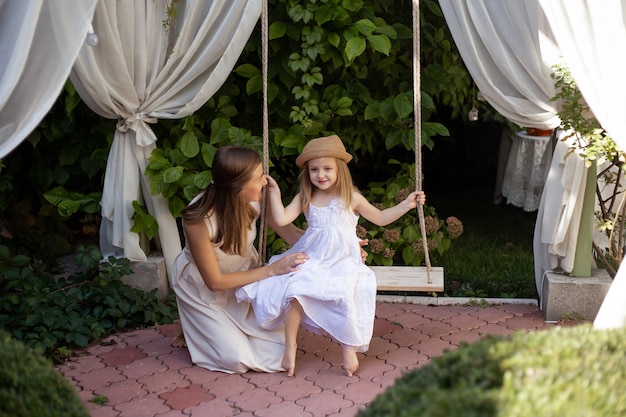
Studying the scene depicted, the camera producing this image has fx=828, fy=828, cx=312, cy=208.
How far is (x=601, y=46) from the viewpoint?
362cm

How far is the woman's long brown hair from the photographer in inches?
152

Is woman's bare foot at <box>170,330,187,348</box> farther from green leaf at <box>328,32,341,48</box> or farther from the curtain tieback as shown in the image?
green leaf at <box>328,32,341,48</box>

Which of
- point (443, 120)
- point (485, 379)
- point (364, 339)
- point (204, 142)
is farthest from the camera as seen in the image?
point (443, 120)

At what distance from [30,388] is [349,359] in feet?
5.88

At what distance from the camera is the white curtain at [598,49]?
358 centimetres

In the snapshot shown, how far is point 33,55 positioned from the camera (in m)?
3.38

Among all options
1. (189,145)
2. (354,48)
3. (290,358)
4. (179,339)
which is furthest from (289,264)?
(354,48)

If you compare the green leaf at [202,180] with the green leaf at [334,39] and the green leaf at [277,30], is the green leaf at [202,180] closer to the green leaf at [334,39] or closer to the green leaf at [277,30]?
the green leaf at [277,30]

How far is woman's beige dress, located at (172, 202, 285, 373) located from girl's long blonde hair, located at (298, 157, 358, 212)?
43 centimetres

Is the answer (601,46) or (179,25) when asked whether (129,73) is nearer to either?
(179,25)

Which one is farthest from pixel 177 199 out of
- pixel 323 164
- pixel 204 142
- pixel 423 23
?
pixel 423 23

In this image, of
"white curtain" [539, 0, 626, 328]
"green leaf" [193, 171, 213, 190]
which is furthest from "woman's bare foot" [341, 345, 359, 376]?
"white curtain" [539, 0, 626, 328]

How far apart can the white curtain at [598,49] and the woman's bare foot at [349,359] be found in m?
1.50

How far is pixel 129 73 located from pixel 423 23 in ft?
7.45
